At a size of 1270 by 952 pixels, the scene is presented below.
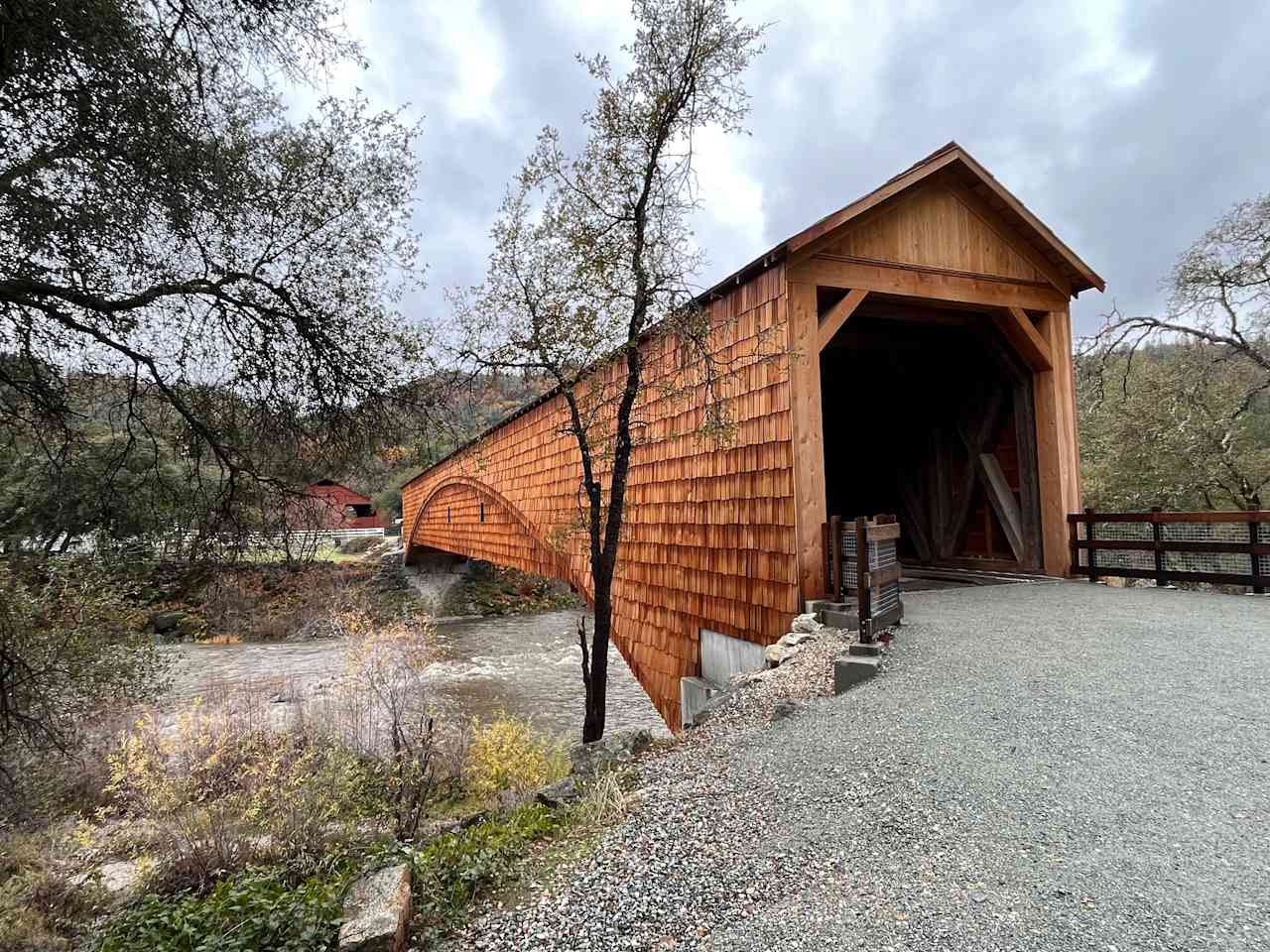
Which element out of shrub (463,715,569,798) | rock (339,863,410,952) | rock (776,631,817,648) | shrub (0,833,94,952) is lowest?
shrub (463,715,569,798)

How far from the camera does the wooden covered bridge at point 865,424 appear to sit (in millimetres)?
5426

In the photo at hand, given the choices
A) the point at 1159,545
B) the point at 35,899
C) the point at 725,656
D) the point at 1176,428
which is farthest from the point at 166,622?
the point at 1176,428

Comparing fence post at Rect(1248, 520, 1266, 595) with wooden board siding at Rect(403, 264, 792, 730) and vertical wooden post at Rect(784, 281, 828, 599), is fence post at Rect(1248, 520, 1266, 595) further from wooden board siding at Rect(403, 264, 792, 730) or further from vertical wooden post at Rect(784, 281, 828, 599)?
wooden board siding at Rect(403, 264, 792, 730)

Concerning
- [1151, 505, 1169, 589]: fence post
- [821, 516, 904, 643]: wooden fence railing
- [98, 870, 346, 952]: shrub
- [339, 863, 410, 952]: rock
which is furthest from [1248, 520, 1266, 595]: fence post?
[98, 870, 346, 952]: shrub

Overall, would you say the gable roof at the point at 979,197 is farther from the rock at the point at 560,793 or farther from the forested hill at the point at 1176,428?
the forested hill at the point at 1176,428

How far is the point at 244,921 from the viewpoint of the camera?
259 centimetres

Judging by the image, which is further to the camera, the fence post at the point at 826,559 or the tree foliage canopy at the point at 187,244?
the fence post at the point at 826,559

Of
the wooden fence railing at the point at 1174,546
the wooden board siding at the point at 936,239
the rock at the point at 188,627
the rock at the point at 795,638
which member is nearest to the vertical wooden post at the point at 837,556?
the rock at the point at 795,638

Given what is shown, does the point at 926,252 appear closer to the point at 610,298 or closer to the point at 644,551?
the point at 610,298

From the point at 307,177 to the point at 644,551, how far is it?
17.1ft

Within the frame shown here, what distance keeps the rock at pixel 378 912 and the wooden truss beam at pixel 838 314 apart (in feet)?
15.7

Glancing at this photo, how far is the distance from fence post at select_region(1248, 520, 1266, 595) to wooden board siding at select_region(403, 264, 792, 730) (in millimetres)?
4188

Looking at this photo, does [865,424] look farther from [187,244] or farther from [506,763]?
[187,244]

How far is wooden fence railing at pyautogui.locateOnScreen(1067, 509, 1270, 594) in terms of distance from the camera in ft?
18.6
